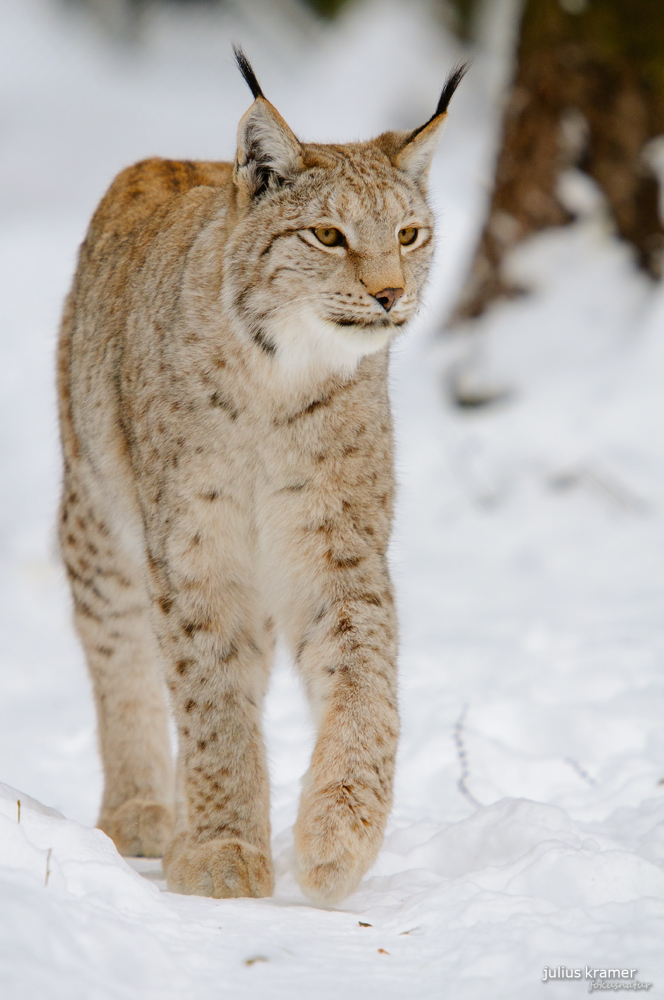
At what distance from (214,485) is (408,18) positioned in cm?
1229

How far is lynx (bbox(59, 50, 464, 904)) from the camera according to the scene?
291 cm

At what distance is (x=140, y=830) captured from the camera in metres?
3.75

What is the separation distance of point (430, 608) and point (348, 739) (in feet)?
10.3

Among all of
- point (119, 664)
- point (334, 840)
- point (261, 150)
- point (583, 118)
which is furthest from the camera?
point (583, 118)

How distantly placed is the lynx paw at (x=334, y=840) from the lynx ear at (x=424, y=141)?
1746 mm

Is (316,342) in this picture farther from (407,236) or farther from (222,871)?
(222,871)

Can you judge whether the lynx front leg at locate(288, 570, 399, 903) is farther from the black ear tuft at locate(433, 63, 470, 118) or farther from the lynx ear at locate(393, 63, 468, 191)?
the black ear tuft at locate(433, 63, 470, 118)

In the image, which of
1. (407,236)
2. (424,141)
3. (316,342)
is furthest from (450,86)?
(316,342)

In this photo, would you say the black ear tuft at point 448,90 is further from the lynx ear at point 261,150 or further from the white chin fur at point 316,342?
the white chin fur at point 316,342

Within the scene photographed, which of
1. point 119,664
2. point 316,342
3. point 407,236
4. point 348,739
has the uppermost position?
point 407,236

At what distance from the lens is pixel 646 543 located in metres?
6.36

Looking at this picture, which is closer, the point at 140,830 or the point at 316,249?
the point at 316,249

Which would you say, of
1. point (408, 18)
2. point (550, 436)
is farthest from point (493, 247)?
point (408, 18)

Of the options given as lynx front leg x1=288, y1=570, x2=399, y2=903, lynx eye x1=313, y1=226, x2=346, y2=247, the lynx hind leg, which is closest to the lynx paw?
lynx front leg x1=288, y1=570, x2=399, y2=903
